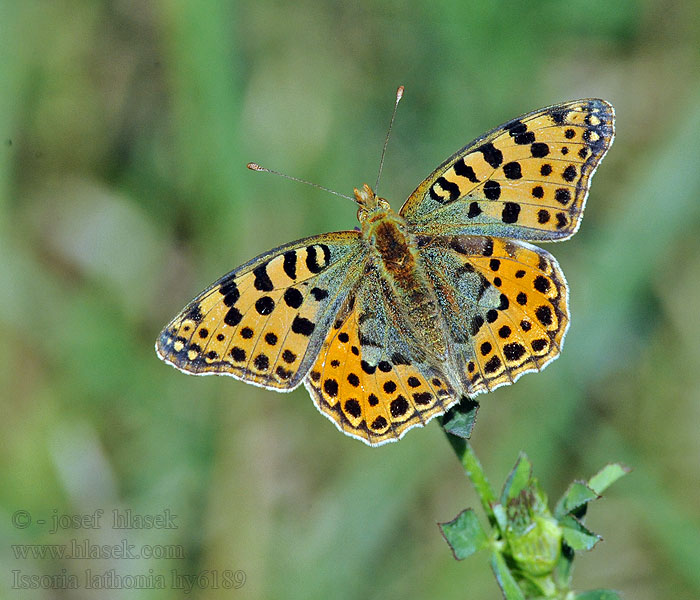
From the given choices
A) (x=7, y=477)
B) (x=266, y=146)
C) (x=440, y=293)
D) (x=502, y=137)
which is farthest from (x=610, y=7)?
(x=7, y=477)

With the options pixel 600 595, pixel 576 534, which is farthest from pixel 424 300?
pixel 600 595

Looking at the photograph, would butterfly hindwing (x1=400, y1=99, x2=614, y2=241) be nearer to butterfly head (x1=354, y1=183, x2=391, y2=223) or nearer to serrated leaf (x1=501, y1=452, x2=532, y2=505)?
butterfly head (x1=354, y1=183, x2=391, y2=223)

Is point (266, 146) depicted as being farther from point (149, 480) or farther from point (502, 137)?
point (502, 137)

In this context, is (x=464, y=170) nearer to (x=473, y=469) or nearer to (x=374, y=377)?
(x=374, y=377)

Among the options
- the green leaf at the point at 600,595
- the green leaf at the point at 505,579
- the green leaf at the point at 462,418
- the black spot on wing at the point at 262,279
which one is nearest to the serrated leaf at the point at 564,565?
the green leaf at the point at 600,595

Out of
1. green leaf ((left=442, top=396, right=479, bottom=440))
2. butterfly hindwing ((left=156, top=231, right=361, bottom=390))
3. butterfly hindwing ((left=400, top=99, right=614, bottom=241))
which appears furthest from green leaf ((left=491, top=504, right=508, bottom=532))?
butterfly hindwing ((left=400, top=99, right=614, bottom=241))

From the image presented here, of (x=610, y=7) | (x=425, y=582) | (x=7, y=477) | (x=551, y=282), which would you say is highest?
(x=610, y=7)

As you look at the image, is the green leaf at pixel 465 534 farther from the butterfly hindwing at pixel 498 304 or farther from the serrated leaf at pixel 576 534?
the butterfly hindwing at pixel 498 304
